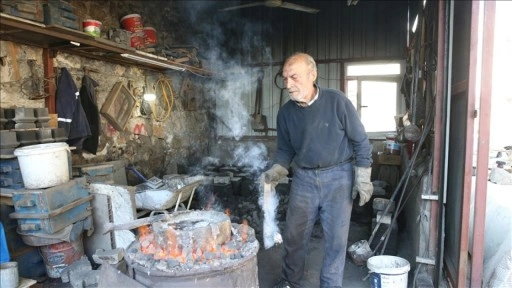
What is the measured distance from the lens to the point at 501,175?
378 centimetres

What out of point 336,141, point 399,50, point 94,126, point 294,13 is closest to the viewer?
point 336,141

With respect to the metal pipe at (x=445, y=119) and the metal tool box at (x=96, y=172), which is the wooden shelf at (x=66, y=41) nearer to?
the metal tool box at (x=96, y=172)

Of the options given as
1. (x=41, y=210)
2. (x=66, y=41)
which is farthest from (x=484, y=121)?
(x=66, y=41)

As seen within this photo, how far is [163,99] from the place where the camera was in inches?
307

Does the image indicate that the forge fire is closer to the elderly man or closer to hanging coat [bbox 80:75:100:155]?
the elderly man

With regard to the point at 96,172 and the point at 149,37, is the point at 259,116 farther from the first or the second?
the point at 96,172

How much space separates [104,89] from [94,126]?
851 mm

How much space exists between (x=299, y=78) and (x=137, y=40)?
13.5 feet

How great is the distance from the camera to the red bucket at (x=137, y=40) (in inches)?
246

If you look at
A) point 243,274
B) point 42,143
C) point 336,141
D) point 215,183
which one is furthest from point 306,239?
point 215,183

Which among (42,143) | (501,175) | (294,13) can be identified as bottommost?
(501,175)

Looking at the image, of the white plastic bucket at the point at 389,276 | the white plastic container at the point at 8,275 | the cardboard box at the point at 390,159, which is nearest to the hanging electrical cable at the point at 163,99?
the white plastic container at the point at 8,275

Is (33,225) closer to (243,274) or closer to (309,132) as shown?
(243,274)

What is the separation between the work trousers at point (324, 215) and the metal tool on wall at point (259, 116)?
634cm
